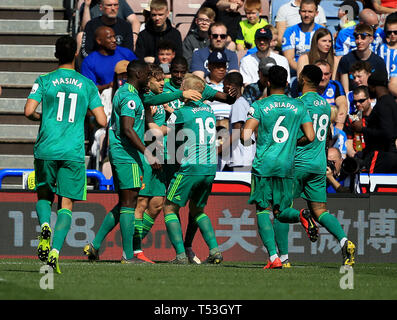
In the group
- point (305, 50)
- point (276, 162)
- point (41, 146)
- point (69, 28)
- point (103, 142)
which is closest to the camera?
point (41, 146)

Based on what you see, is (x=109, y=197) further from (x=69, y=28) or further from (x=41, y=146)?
(x=69, y=28)

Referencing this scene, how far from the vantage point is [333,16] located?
63.0 feet

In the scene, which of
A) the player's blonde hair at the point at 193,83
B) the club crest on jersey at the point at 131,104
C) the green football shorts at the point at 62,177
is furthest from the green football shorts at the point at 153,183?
the green football shorts at the point at 62,177

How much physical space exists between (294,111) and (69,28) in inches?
321

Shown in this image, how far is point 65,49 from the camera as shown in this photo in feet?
33.0

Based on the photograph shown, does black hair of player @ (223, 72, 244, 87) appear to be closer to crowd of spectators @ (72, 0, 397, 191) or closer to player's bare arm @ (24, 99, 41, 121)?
crowd of spectators @ (72, 0, 397, 191)

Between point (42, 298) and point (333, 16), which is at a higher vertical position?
point (333, 16)

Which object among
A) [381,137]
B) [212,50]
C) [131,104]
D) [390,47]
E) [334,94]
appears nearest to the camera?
[131,104]

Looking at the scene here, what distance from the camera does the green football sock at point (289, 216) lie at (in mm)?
Answer: 10836

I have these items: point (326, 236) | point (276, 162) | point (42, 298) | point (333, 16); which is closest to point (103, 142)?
point (326, 236)

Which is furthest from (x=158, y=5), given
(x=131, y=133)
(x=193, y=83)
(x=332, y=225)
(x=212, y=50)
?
(x=332, y=225)

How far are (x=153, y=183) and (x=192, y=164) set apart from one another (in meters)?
0.75

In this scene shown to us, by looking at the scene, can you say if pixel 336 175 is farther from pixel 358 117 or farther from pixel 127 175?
pixel 127 175

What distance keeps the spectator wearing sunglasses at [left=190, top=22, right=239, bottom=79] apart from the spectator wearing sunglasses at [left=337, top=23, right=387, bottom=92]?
2.01 metres
